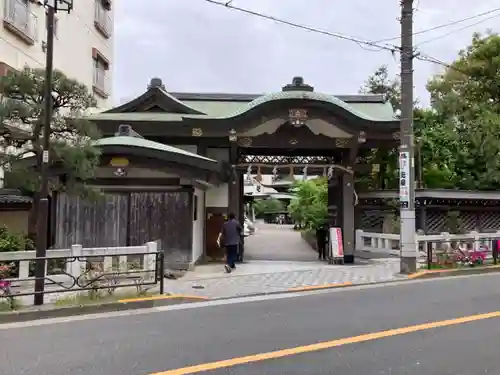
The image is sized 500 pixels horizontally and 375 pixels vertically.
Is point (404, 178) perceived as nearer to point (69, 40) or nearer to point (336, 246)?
point (336, 246)

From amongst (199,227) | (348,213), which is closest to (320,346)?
(199,227)

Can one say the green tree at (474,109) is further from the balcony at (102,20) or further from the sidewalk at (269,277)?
the balcony at (102,20)

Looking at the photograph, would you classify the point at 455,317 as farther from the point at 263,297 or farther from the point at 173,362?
the point at 173,362

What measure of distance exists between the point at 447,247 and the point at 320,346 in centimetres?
1149

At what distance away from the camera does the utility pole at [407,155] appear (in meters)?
14.5

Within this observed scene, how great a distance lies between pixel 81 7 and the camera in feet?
73.6

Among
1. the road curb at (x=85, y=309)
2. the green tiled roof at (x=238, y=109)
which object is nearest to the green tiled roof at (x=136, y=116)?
the green tiled roof at (x=238, y=109)

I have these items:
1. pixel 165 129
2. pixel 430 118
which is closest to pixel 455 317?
pixel 165 129

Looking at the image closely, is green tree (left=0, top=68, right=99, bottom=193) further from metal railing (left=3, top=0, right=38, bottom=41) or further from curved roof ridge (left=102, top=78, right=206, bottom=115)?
curved roof ridge (left=102, top=78, right=206, bottom=115)

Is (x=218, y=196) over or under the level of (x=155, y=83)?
under

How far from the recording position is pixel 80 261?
36.0ft

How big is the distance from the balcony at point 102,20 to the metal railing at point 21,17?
5.61 m

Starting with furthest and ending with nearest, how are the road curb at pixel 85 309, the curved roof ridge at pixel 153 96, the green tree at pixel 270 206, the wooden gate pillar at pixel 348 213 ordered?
the green tree at pixel 270 206 → the curved roof ridge at pixel 153 96 → the wooden gate pillar at pixel 348 213 → the road curb at pixel 85 309

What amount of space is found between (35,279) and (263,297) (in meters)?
4.62
